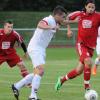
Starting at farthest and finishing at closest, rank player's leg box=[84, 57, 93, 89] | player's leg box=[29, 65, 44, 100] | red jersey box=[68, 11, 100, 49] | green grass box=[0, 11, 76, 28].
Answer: green grass box=[0, 11, 76, 28] → red jersey box=[68, 11, 100, 49] → player's leg box=[84, 57, 93, 89] → player's leg box=[29, 65, 44, 100]

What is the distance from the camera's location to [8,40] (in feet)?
48.5

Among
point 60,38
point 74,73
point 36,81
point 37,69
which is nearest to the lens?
point 36,81

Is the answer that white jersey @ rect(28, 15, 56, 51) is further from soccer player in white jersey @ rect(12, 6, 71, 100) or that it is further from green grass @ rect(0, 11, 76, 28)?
green grass @ rect(0, 11, 76, 28)

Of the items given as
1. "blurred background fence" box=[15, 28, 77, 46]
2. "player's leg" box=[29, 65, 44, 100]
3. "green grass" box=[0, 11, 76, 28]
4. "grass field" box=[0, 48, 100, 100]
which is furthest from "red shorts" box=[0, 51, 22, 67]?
"green grass" box=[0, 11, 76, 28]

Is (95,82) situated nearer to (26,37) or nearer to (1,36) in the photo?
(1,36)

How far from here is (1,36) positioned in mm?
14906

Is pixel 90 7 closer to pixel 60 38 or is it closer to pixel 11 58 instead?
pixel 11 58

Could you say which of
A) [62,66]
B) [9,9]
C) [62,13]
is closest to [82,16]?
[62,13]

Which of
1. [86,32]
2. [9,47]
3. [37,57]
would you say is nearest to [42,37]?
[37,57]

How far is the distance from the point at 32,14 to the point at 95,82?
2684 centimetres

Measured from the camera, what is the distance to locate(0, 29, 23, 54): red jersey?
14.7 m

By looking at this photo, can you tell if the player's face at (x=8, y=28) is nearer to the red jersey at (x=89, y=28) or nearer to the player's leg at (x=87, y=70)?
the red jersey at (x=89, y=28)

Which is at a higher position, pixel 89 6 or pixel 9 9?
pixel 89 6

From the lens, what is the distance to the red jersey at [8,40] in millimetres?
14719
